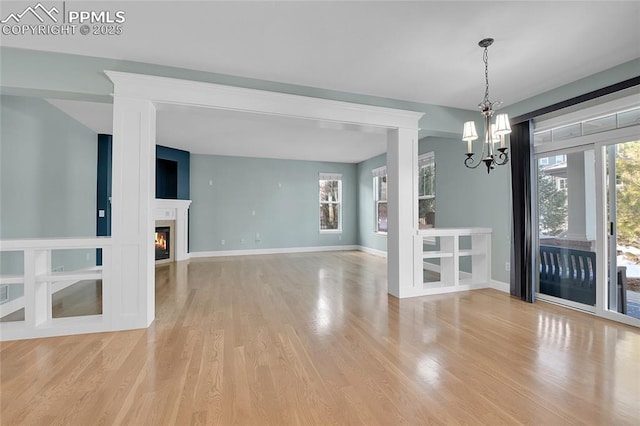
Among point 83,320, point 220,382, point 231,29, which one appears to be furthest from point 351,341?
point 231,29

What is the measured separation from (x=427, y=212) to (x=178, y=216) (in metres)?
5.83

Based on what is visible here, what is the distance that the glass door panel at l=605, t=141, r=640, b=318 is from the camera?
2.96 metres

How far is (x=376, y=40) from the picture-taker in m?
2.53

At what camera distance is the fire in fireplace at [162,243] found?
21.6ft

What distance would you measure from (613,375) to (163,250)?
744 cm

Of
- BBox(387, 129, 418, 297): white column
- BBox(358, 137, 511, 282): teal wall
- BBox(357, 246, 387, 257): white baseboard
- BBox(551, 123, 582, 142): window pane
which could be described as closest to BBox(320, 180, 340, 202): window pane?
BBox(357, 246, 387, 257): white baseboard

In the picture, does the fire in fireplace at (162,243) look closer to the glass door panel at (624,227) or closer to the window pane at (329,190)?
the window pane at (329,190)

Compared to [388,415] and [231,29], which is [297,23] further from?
[388,415]

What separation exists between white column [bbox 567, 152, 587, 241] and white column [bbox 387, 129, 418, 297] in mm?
→ 1848

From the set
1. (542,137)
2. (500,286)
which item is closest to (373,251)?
(500,286)

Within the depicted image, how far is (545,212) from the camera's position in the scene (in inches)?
151

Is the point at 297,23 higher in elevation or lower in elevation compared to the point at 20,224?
higher

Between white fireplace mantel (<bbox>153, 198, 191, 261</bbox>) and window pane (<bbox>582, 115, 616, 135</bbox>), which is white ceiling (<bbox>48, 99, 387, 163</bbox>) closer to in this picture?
white fireplace mantel (<bbox>153, 198, 191, 261</bbox>)

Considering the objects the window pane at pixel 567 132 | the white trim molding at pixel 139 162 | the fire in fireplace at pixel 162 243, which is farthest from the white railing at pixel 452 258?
the fire in fireplace at pixel 162 243
